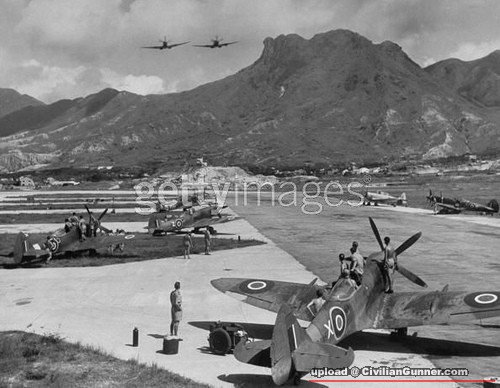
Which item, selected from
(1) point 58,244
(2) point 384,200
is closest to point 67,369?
(1) point 58,244

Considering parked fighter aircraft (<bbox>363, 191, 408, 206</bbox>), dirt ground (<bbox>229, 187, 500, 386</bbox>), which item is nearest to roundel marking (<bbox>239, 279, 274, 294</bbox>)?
dirt ground (<bbox>229, 187, 500, 386</bbox>)

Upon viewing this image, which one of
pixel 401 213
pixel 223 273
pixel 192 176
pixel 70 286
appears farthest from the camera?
pixel 192 176

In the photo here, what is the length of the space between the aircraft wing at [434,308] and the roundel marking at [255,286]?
402 centimetres

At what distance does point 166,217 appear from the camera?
45312 mm

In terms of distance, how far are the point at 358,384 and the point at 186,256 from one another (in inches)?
809

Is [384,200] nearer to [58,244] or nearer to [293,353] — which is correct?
[58,244]

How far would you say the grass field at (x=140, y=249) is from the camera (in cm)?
3167

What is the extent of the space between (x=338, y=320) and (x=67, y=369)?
7.02m

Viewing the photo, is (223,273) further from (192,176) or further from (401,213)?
(192,176)

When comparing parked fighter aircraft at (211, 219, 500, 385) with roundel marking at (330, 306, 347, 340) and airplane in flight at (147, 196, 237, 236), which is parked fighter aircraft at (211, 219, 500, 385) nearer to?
roundel marking at (330, 306, 347, 340)

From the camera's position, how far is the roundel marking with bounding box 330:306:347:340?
1398cm

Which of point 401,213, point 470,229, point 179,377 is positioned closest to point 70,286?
point 179,377

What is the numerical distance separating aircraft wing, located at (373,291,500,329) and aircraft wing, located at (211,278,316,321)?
2364 millimetres

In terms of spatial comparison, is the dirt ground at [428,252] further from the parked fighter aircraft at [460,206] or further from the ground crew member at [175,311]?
the ground crew member at [175,311]
